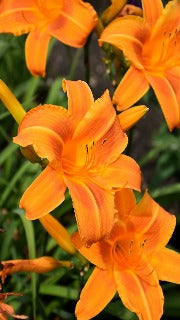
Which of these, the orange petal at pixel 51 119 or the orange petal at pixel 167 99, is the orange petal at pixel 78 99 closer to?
the orange petal at pixel 51 119

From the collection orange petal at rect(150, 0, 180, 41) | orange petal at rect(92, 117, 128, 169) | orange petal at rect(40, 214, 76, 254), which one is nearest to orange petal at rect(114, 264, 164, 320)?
orange petal at rect(40, 214, 76, 254)

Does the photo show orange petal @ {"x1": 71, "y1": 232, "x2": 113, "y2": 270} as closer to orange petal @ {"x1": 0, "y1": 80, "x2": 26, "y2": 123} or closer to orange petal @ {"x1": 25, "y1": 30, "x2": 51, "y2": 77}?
orange petal @ {"x1": 0, "y1": 80, "x2": 26, "y2": 123}

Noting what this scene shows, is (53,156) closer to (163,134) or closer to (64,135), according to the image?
(64,135)

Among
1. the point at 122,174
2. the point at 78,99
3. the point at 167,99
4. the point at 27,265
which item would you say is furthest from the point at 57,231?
the point at 167,99

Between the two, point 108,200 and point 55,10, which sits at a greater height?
point 55,10

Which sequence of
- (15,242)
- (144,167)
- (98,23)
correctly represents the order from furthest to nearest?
(144,167) < (15,242) < (98,23)

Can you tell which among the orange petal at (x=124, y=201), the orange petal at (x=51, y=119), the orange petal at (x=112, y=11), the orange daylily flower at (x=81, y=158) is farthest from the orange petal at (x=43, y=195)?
the orange petal at (x=112, y=11)

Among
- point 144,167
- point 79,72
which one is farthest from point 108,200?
point 79,72
